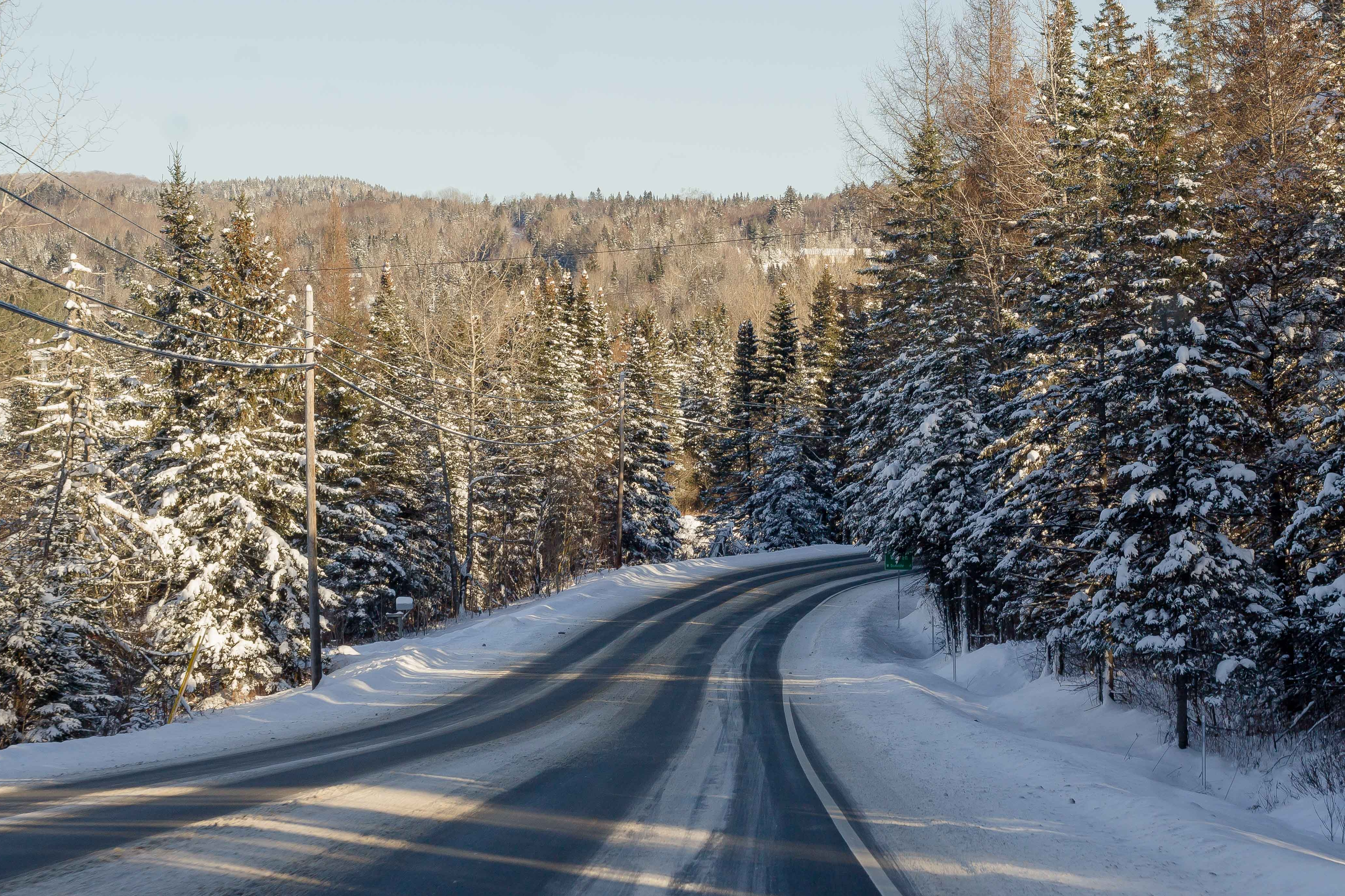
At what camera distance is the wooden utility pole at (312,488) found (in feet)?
51.2

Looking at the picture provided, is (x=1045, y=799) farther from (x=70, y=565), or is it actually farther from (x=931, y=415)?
(x=70, y=565)

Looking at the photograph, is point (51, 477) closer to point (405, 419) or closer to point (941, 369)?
point (405, 419)

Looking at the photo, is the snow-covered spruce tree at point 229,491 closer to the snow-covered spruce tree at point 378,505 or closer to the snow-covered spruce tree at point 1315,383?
the snow-covered spruce tree at point 378,505

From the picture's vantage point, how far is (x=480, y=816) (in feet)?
21.7

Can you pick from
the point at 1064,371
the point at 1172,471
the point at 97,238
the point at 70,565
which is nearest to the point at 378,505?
the point at 70,565

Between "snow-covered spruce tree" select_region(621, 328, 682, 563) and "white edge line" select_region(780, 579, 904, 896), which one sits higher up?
"snow-covered spruce tree" select_region(621, 328, 682, 563)

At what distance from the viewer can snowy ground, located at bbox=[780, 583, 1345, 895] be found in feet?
17.6

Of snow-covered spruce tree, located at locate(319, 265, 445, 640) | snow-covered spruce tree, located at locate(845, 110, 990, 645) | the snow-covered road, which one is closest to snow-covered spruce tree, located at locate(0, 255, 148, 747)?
the snow-covered road

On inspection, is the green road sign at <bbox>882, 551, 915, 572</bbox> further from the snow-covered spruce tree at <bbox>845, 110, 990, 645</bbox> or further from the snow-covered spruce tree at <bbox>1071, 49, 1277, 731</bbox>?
the snow-covered spruce tree at <bbox>1071, 49, 1277, 731</bbox>

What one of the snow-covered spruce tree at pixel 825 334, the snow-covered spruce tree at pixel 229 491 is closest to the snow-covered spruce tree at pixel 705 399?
the snow-covered spruce tree at pixel 825 334

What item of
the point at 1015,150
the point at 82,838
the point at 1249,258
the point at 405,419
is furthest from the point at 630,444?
the point at 82,838

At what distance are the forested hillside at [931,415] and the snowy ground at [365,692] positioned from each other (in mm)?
4832

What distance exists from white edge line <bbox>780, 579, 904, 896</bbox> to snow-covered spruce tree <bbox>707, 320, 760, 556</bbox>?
134 feet

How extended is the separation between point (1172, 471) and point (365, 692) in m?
13.2
